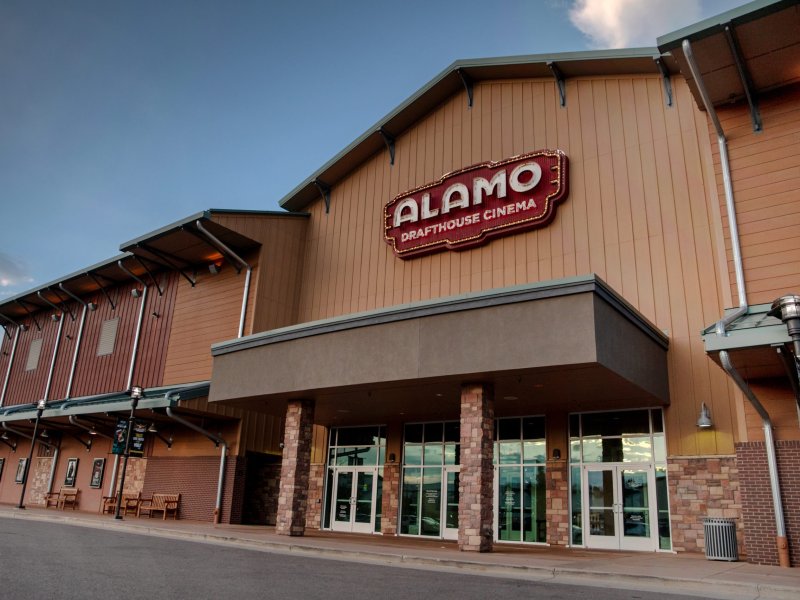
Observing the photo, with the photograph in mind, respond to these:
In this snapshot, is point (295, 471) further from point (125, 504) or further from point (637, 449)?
point (125, 504)

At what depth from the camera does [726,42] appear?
1345cm

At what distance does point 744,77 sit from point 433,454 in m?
12.9

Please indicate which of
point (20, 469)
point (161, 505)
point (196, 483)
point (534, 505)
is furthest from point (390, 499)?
point (20, 469)

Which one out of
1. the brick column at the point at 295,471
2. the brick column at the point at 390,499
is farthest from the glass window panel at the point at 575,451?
Result: the brick column at the point at 295,471

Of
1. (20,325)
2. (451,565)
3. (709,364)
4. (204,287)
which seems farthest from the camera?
(20,325)

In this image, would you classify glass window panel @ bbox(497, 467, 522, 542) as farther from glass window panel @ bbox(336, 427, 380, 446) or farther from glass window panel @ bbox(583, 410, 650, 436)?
glass window panel @ bbox(336, 427, 380, 446)

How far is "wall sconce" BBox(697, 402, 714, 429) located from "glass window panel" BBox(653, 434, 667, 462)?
Result: 1.08 metres

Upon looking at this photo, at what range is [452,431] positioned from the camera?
66.0ft

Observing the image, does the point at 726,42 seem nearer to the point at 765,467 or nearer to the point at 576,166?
the point at 576,166

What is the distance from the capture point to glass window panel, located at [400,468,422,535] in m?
20.0

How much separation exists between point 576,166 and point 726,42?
228 inches

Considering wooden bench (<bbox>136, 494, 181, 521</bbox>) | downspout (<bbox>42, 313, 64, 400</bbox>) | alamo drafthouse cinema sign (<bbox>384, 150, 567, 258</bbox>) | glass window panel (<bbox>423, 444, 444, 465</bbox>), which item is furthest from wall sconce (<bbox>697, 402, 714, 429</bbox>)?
downspout (<bbox>42, 313, 64, 400</bbox>)

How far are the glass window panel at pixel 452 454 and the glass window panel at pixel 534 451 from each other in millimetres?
2277

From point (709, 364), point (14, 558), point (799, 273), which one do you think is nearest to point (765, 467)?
point (709, 364)
